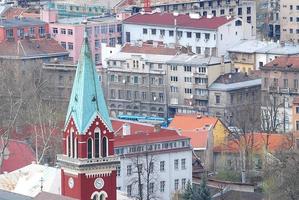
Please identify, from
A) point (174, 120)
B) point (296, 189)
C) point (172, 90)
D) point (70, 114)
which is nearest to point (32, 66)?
point (172, 90)

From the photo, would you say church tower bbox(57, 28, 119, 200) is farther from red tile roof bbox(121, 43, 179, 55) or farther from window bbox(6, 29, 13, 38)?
window bbox(6, 29, 13, 38)

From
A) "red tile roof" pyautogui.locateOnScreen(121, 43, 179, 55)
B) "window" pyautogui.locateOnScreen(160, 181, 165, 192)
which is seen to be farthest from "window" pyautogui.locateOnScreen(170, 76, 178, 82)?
"window" pyautogui.locateOnScreen(160, 181, 165, 192)

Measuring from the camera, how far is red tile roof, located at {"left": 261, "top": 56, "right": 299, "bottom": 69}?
448ft

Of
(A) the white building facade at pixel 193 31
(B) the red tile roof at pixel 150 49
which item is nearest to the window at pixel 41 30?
(A) the white building facade at pixel 193 31

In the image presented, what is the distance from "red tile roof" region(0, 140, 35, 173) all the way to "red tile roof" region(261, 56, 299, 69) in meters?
24.6

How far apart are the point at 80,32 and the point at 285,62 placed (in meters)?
17.4

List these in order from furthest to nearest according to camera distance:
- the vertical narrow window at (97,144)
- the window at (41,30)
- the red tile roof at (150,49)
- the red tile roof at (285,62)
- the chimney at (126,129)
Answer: the window at (41,30) < the red tile roof at (150,49) < the red tile roof at (285,62) < the chimney at (126,129) < the vertical narrow window at (97,144)

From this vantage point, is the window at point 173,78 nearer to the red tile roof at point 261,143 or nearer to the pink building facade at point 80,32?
the pink building facade at point 80,32

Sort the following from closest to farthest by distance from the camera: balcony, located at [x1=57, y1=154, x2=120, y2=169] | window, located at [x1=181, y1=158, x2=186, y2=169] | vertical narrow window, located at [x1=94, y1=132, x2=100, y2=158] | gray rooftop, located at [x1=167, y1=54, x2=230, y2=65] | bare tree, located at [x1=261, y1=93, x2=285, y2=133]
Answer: balcony, located at [x1=57, y1=154, x2=120, y2=169]
vertical narrow window, located at [x1=94, y1=132, x2=100, y2=158]
window, located at [x1=181, y1=158, x2=186, y2=169]
bare tree, located at [x1=261, y1=93, x2=285, y2=133]
gray rooftop, located at [x1=167, y1=54, x2=230, y2=65]

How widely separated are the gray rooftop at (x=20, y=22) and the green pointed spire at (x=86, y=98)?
59.3 m

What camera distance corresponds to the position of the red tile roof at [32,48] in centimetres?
14512

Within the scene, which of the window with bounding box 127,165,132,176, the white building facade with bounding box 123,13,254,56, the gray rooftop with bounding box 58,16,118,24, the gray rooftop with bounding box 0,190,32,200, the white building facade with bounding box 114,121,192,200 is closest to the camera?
the gray rooftop with bounding box 0,190,32,200

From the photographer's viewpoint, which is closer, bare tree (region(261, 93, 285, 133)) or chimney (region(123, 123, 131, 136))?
chimney (region(123, 123, 131, 136))

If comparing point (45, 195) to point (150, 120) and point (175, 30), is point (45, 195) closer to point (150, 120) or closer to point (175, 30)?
point (150, 120)
